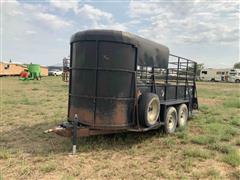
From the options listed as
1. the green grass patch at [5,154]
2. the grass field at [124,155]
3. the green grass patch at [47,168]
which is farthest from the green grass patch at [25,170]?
the green grass patch at [5,154]

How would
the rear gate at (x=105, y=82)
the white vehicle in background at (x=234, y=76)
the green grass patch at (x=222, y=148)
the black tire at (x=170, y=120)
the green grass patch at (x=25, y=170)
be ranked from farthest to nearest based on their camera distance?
the white vehicle in background at (x=234, y=76) → the black tire at (x=170, y=120) → the green grass patch at (x=222, y=148) → the rear gate at (x=105, y=82) → the green grass patch at (x=25, y=170)

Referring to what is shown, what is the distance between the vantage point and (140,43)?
622cm

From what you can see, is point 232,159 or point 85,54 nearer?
point 232,159

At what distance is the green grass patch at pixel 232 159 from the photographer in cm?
527

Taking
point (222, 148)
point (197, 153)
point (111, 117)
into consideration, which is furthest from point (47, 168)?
point (222, 148)

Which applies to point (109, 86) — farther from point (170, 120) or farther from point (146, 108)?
point (170, 120)

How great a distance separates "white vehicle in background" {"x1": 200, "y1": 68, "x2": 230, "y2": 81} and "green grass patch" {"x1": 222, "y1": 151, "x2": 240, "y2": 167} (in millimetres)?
50191

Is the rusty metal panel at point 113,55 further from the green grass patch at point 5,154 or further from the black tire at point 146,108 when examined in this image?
the green grass patch at point 5,154

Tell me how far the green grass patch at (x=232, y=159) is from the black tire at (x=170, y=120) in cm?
178

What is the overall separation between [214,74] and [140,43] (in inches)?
2034

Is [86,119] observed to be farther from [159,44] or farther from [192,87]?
[192,87]

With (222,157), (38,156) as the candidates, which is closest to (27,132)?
(38,156)

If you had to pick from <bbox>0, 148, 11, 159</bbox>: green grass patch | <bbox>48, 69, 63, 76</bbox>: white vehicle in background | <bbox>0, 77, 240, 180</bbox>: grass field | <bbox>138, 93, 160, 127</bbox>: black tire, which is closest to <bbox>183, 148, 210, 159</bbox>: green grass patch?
<bbox>0, 77, 240, 180</bbox>: grass field

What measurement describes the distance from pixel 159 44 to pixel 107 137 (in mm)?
2773
